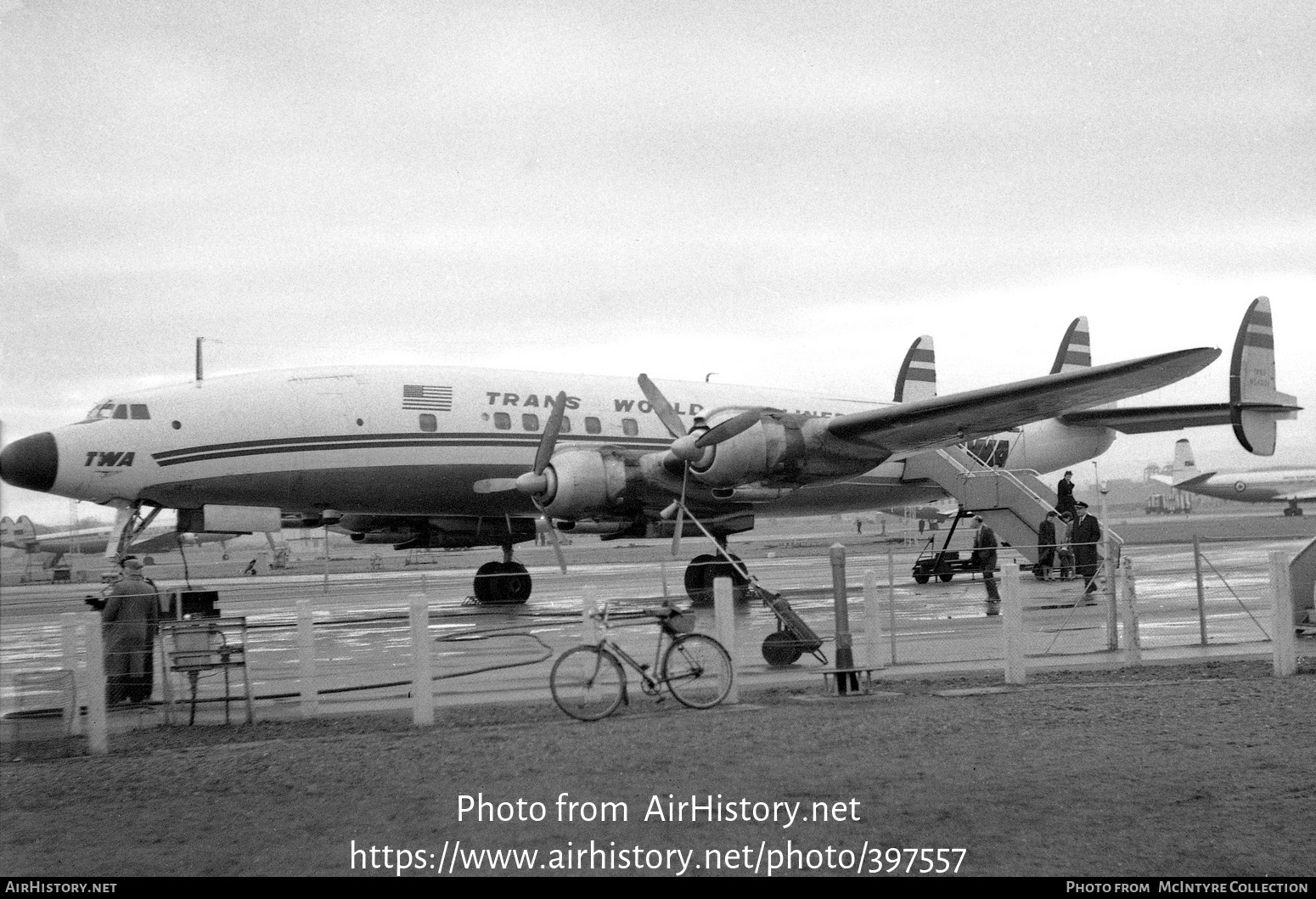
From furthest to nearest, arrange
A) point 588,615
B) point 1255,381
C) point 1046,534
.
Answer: point 1046,534 → point 1255,381 → point 588,615

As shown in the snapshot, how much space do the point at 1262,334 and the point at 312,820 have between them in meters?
17.0

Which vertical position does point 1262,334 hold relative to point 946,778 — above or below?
above

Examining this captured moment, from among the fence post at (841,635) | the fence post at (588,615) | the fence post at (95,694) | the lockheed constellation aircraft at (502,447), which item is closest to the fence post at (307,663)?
the fence post at (95,694)

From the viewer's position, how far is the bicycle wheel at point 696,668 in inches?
394

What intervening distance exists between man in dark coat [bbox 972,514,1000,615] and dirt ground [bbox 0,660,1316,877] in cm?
694

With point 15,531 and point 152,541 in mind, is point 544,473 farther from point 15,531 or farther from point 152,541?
point 152,541

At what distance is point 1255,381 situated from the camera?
18.5m

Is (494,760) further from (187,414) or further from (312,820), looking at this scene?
(187,414)

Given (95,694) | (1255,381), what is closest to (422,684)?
(95,694)

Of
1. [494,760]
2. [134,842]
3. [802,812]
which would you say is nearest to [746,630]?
[494,760]

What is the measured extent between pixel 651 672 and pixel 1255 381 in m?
13.0

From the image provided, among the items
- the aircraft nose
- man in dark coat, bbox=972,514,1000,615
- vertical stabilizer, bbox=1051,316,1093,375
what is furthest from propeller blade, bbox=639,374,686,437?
vertical stabilizer, bbox=1051,316,1093,375

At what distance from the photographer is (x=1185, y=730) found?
27.8ft

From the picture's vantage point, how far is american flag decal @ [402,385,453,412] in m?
19.7
